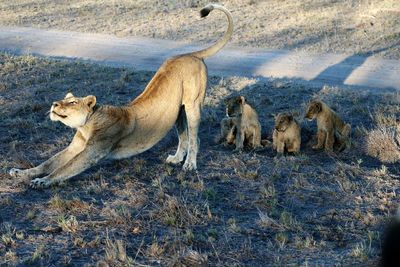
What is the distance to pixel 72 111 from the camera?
6273 millimetres

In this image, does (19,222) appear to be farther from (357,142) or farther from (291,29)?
(291,29)

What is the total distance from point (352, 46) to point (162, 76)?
9.02 meters

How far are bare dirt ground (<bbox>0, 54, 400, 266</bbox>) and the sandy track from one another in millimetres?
3464

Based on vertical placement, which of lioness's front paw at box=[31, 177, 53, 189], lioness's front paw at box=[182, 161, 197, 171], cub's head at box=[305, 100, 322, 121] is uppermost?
lioness's front paw at box=[31, 177, 53, 189]

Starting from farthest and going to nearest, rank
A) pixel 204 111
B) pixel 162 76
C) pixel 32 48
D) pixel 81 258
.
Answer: pixel 32 48
pixel 204 111
pixel 162 76
pixel 81 258

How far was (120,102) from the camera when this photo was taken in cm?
991

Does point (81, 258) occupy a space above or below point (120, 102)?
above

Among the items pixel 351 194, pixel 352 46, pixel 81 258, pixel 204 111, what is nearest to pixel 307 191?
pixel 351 194

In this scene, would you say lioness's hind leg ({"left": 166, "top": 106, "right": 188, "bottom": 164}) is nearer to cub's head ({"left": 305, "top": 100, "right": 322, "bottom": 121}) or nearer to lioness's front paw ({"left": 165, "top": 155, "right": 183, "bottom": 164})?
lioness's front paw ({"left": 165, "top": 155, "right": 183, "bottom": 164})

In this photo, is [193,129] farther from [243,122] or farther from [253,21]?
[253,21]

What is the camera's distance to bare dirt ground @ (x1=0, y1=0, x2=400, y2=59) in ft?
50.7

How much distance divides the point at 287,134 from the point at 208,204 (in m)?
2.29

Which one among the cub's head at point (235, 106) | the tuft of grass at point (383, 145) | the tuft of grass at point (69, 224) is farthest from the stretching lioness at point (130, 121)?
the tuft of grass at point (383, 145)

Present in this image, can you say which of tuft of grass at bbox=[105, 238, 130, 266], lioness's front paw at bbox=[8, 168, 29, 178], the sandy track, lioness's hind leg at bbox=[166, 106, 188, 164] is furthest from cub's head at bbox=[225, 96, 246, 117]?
the sandy track
